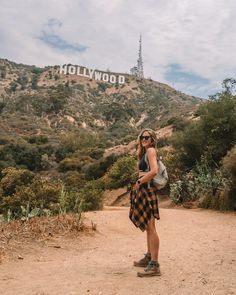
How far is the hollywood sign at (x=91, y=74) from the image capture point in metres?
113

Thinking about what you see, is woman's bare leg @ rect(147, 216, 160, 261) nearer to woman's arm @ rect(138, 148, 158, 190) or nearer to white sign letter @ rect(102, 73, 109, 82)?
woman's arm @ rect(138, 148, 158, 190)

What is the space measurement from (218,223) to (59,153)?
36.7 metres

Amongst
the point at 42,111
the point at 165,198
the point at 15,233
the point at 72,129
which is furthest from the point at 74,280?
the point at 42,111

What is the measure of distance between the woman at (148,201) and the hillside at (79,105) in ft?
125

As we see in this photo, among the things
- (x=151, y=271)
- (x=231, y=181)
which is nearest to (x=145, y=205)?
(x=151, y=271)

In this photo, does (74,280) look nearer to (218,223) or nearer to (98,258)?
(98,258)

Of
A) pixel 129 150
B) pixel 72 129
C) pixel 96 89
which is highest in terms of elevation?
pixel 96 89

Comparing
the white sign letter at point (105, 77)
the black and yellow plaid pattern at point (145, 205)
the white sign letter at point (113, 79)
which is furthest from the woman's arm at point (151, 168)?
the white sign letter at point (105, 77)

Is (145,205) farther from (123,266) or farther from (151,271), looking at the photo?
(123,266)

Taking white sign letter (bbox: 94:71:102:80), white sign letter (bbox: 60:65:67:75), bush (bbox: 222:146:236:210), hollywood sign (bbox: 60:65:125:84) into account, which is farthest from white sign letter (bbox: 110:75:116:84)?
bush (bbox: 222:146:236:210)

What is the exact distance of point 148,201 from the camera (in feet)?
17.0

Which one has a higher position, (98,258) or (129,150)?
(129,150)

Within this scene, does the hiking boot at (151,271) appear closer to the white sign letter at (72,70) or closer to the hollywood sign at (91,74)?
the hollywood sign at (91,74)

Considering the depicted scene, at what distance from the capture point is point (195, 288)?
453cm
